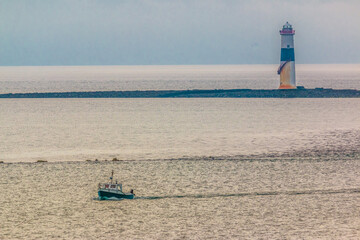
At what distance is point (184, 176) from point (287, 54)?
22102mm

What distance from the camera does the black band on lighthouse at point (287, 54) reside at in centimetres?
3259

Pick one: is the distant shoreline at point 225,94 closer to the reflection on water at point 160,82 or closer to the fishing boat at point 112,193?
the reflection on water at point 160,82

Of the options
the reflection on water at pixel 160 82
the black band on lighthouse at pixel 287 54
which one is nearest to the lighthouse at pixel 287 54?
the black band on lighthouse at pixel 287 54

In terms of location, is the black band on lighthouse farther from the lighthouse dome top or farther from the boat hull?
the boat hull

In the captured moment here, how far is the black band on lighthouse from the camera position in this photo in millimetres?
32594

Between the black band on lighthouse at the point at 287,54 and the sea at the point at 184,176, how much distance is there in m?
9.91

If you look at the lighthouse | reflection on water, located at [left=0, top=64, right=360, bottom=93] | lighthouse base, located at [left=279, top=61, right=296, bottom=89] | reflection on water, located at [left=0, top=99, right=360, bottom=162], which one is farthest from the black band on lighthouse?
reflection on water, located at [left=0, top=64, right=360, bottom=93]

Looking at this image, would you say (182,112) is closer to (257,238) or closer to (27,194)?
(27,194)

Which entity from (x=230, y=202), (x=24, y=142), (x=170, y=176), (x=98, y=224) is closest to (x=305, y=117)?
(x=24, y=142)

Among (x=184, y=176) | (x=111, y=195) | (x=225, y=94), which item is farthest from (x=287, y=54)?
(x=111, y=195)

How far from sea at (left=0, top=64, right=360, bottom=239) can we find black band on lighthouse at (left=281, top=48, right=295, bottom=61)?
390 inches

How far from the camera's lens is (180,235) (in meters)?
7.84

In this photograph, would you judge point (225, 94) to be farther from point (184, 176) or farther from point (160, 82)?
point (160, 82)

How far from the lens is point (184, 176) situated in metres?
11.5
